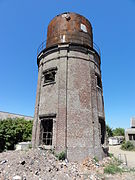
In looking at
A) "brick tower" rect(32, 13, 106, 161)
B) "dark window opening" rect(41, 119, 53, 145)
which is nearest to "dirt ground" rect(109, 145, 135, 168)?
"brick tower" rect(32, 13, 106, 161)

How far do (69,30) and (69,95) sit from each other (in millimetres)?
6575

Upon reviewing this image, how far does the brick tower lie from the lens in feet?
29.4

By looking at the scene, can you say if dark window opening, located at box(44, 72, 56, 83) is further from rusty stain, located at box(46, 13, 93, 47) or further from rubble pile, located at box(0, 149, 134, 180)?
rubble pile, located at box(0, 149, 134, 180)

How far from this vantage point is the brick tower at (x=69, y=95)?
8.97 m

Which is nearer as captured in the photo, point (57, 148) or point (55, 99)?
point (57, 148)

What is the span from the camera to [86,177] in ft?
21.0

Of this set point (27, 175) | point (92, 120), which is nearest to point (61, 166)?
point (27, 175)

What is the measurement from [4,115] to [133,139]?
2595cm

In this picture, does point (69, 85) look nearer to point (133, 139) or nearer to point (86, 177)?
point (86, 177)

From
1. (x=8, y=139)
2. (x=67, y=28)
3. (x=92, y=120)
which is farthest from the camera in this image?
(x=8, y=139)

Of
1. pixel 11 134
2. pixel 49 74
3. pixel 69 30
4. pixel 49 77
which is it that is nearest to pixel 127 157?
pixel 49 77

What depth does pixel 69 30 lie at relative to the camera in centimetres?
1209

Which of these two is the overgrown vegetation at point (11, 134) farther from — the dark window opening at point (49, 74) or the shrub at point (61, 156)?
the shrub at point (61, 156)

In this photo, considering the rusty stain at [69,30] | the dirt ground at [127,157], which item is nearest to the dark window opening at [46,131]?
the dirt ground at [127,157]
